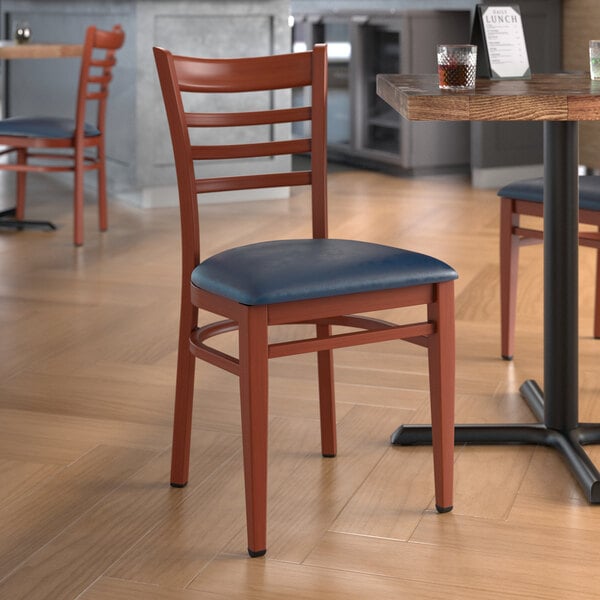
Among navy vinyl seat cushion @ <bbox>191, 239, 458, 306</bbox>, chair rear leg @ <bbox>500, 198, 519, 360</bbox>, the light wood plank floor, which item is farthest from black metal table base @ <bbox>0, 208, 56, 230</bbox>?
navy vinyl seat cushion @ <bbox>191, 239, 458, 306</bbox>

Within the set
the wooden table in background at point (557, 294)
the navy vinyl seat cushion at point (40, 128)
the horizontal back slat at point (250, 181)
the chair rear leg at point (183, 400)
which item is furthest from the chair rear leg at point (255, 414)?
the navy vinyl seat cushion at point (40, 128)

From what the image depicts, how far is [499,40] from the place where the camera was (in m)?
2.42

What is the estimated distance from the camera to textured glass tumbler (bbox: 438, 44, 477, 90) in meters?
2.13

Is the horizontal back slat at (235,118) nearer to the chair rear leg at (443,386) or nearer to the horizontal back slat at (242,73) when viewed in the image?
the horizontal back slat at (242,73)

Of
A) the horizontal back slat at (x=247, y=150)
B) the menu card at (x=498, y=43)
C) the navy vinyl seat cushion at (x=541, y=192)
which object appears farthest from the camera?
the navy vinyl seat cushion at (x=541, y=192)

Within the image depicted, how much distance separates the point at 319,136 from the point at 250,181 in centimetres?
16

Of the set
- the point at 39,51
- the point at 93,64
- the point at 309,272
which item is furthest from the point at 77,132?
the point at 309,272

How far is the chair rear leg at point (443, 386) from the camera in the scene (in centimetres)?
206

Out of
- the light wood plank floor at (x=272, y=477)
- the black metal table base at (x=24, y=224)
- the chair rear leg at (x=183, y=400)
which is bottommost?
the light wood plank floor at (x=272, y=477)

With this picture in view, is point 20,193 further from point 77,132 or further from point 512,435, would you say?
point 512,435

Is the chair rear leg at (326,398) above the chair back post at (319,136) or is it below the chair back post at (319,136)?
below

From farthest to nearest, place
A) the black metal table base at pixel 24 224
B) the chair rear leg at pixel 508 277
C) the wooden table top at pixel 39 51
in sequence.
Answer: the black metal table base at pixel 24 224
the wooden table top at pixel 39 51
the chair rear leg at pixel 508 277

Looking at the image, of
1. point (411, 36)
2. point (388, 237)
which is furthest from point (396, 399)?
point (411, 36)

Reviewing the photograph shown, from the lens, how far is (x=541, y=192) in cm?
283
